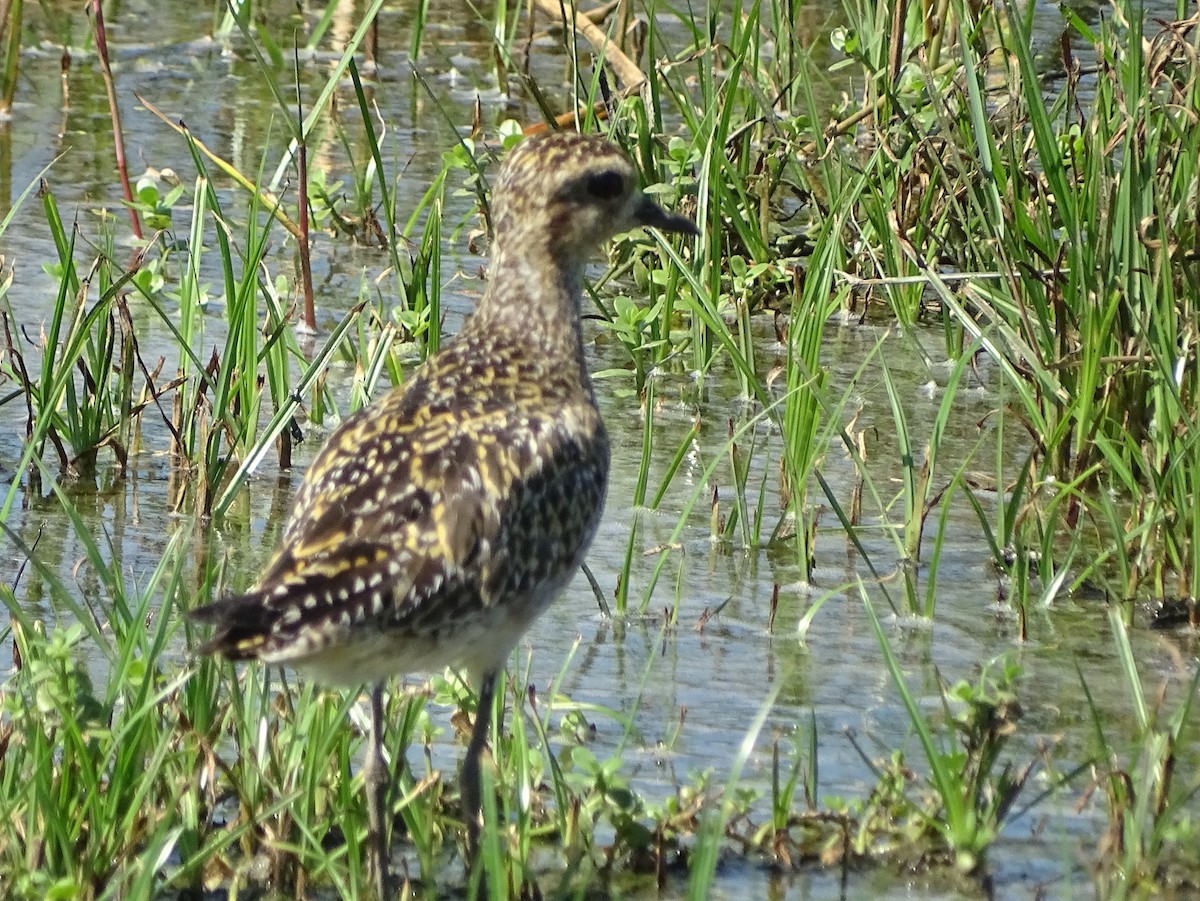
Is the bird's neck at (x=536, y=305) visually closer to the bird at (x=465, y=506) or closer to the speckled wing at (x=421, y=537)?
the bird at (x=465, y=506)

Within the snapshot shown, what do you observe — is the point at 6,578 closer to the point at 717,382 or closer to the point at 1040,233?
the point at 717,382

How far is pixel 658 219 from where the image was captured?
18.5ft

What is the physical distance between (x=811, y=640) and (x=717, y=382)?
213 cm

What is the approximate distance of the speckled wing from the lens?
3.96 m

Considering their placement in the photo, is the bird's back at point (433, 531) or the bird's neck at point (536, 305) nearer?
the bird's back at point (433, 531)

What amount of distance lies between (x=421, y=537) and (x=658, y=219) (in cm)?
169

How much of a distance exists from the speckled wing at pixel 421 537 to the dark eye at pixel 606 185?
749mm

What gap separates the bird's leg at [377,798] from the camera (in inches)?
168

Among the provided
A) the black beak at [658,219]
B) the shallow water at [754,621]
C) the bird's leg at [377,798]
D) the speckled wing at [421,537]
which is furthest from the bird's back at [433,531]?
the black beak at [658,219]

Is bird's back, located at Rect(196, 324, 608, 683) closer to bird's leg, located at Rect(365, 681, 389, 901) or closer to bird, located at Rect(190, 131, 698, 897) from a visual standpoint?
bird, located at Rect(190, 131, 698, 897)

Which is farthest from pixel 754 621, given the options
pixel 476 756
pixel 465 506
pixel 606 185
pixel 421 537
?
pixel 421 537

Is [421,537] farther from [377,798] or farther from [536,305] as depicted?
[536,305]

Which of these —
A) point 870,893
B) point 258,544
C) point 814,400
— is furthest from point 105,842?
point 814,400

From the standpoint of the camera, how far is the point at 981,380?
25.4 ft
